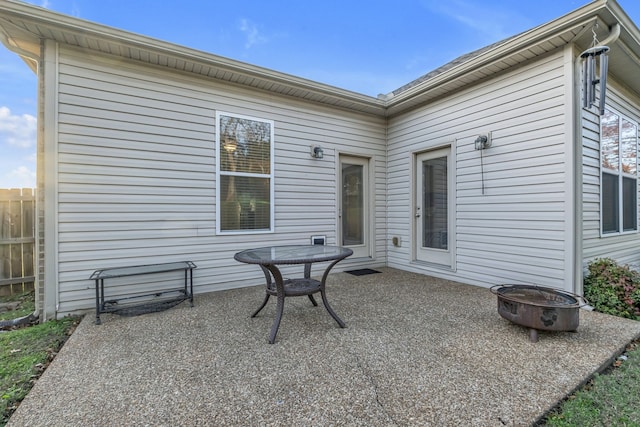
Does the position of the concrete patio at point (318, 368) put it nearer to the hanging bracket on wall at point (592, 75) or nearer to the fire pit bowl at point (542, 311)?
the fire pit bowl at point (542, 311)

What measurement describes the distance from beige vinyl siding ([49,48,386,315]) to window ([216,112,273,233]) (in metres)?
0.11

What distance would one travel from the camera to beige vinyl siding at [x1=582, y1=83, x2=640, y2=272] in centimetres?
351

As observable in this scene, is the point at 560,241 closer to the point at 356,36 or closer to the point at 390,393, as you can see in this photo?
the point at 390,393

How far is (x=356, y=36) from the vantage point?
773cm

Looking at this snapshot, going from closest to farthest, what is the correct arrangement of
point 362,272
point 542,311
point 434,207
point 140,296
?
point 542,311
point 140,296
point 434,207
point 362,272

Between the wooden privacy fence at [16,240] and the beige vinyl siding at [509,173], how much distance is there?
229 inches

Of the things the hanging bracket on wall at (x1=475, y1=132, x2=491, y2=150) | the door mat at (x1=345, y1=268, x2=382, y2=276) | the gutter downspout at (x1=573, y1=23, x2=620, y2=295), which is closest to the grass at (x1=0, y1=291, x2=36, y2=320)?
the door mat at (x1=345, y1=268, x2=382, y2=276)

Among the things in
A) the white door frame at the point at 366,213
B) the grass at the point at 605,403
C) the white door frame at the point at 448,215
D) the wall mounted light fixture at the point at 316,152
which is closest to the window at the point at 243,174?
the wall mounted light fixture at the point at 316,152

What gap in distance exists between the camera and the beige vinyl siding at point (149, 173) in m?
3.26

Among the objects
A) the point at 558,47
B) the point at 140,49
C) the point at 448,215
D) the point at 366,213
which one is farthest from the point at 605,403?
the point at 140,49

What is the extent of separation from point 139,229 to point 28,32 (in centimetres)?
224

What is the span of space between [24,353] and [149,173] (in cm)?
208

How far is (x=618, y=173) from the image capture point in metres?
4.16

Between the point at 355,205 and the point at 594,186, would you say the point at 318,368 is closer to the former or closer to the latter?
the point at 355,205
